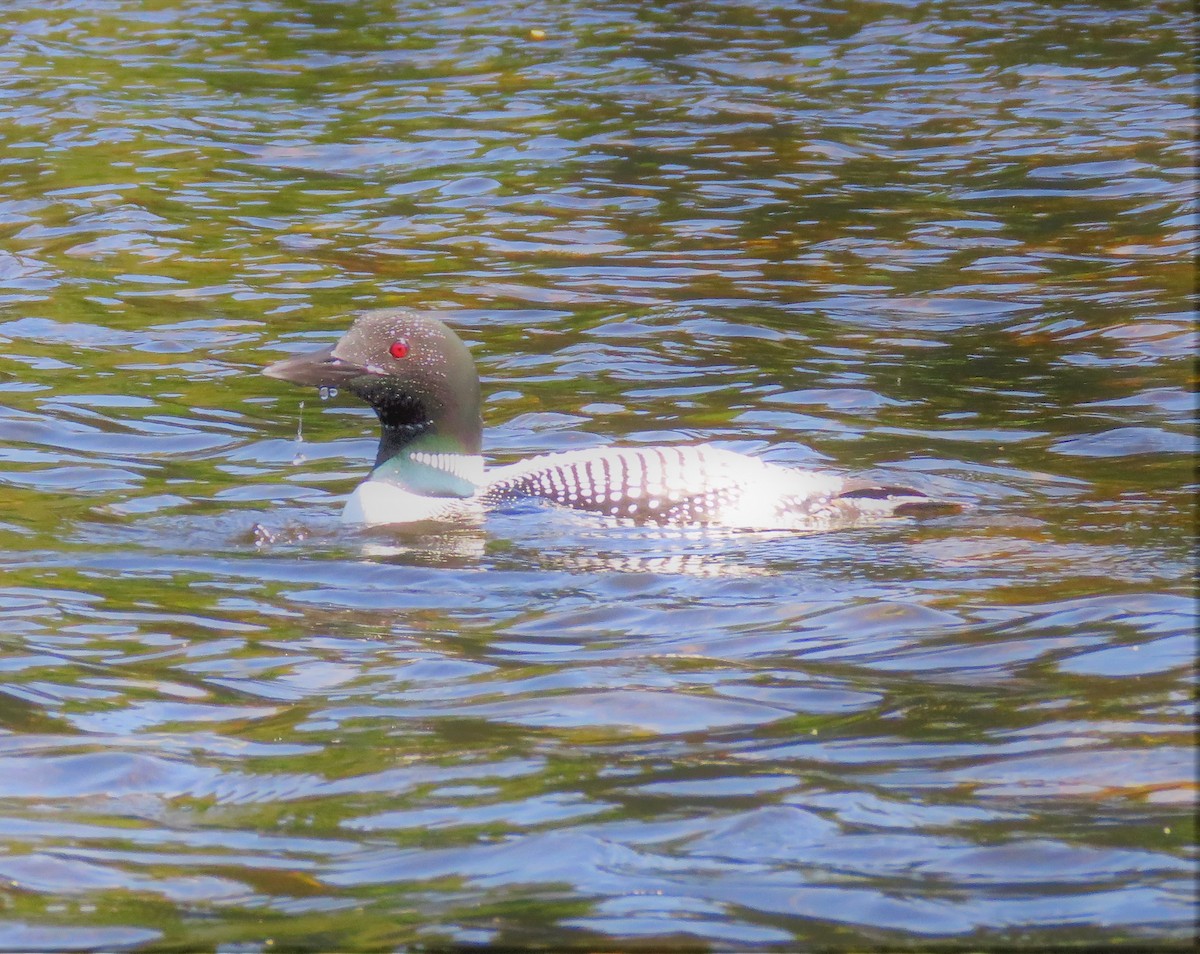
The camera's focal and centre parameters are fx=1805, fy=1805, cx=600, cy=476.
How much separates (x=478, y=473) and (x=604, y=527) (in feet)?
2.37

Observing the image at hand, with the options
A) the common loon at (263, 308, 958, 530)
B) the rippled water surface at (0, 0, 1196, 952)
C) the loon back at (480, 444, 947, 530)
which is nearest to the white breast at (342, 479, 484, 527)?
the common loon at (263, 308, 958, 530)

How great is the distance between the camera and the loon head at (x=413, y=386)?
21.9ft

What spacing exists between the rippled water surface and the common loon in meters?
0.14

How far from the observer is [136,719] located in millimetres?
4473

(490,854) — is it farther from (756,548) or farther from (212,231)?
(212,231)

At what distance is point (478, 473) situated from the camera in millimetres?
6816

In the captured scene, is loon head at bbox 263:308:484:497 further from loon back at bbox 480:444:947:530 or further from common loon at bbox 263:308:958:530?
loon back at bbox 480:444:947:530

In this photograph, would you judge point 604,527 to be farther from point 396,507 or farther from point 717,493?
point 396,507

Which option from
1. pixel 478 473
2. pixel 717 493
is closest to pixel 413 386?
pixel 478 473

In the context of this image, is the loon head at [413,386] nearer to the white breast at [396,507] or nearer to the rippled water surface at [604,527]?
the white breast at [396,507]

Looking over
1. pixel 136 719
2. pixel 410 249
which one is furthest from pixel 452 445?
pixel 410 249

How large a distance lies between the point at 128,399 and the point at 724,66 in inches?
336

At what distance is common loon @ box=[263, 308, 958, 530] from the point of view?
6.23 metres

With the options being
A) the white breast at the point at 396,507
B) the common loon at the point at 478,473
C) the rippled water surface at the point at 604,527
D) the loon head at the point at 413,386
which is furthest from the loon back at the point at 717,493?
the loon head at the point at 413,386
